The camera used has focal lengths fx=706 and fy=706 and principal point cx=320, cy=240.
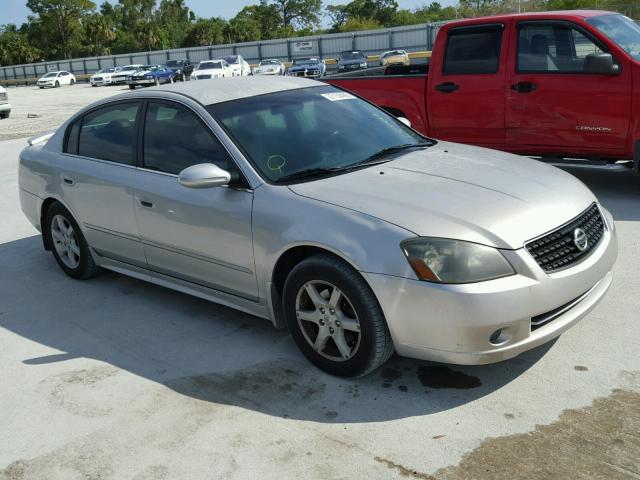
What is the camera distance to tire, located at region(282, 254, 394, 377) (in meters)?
3.56

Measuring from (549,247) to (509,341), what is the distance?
524 millimetres

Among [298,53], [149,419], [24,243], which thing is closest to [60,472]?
[149,419]

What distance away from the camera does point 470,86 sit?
754cm

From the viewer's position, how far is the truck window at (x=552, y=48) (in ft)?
23.0

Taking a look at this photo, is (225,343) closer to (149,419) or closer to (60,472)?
(149,419)

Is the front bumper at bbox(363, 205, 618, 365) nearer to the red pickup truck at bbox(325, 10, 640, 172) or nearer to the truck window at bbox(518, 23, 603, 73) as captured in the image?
the red pickup truck at bbox(325, 10, 640, 172)

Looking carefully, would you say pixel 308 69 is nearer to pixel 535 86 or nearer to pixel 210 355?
pixel 535 86

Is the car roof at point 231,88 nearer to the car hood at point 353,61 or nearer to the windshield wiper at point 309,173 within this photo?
the windshield wiper at point 309,173

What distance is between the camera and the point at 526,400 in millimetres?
3516

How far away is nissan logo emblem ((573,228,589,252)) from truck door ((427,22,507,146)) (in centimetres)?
393

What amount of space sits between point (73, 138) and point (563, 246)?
395 centimetres

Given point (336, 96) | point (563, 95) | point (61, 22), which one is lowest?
point (563, 95)

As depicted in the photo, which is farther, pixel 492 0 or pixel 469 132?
pixel 492 0

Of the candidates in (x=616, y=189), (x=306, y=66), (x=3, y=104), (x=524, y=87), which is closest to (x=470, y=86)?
(x=524, y=87)
